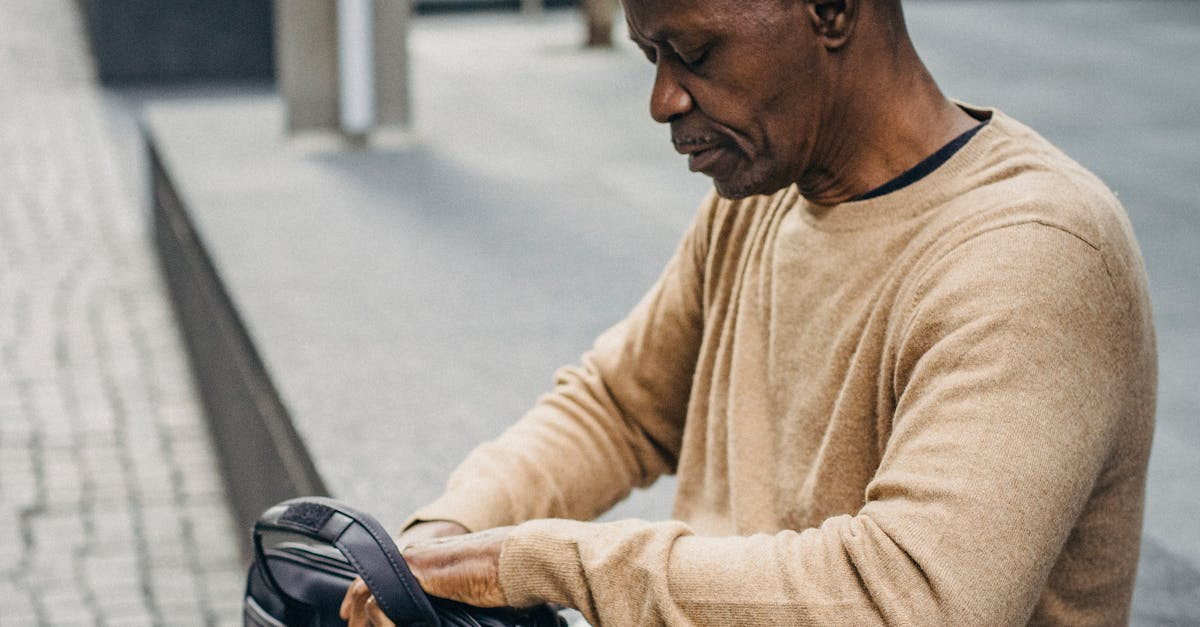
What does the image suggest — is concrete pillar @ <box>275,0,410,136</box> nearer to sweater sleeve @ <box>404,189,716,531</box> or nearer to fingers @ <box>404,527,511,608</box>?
sweater sleeve @ <box>404,189,716,531</box>

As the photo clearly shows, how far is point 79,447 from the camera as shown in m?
4.91

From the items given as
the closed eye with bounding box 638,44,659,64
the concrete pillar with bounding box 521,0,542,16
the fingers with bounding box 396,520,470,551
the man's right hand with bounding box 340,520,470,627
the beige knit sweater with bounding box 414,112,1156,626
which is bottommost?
the concrete pillar with bounding box 521,0,542,16

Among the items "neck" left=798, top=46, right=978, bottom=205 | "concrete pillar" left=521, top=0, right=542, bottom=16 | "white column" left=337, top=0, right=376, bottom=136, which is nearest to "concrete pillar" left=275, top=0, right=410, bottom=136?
"white column" left=337, top=0, right=376, bottom=136

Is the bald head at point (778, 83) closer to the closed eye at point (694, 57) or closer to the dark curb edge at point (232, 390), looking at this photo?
the closed eye at point (694, 57)

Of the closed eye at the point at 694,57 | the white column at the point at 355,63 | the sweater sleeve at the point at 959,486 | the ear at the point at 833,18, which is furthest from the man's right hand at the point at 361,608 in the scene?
the white column at the point at 355,63

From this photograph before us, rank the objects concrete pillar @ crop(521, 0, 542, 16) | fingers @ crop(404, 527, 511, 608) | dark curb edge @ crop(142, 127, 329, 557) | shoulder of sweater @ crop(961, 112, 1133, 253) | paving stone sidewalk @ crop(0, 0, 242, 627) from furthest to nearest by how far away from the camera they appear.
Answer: concrete pillar @ crop(521, 0, 542, 16) → paving stone sidewalk @ crop(0, 0, 242, 627) → dark curb edge @ crop(142, 127, 329, 557) → fingers @ crop(404, 527, 511, 608) → shoulder of sweater @ crop(961, 112, 1133, 253)

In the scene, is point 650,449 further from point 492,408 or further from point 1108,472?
point 492,408

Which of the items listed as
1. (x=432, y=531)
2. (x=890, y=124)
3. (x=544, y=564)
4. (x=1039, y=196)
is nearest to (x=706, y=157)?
(x=890, y=124)

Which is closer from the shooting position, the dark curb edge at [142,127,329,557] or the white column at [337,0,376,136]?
the dark curb edge at [142,127,329,557]

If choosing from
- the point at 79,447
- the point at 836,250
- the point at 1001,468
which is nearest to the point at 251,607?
the point at 836,250

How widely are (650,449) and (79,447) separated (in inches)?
129

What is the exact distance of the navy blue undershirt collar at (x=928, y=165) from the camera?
166cm

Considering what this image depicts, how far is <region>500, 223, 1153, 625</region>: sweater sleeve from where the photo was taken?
53.9 inches

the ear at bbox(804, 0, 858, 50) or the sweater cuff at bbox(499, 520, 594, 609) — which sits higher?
the ear at bbox(804, 0, 858, 50)
